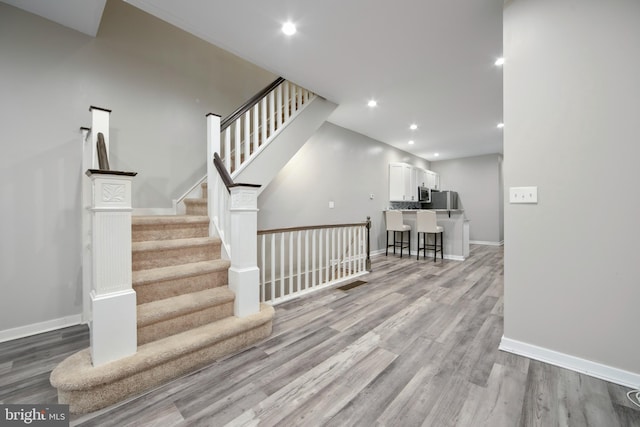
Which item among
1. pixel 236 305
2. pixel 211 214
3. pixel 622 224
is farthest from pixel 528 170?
pixel 211 214

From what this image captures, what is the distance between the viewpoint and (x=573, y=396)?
1438mm

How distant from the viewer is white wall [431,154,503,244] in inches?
294

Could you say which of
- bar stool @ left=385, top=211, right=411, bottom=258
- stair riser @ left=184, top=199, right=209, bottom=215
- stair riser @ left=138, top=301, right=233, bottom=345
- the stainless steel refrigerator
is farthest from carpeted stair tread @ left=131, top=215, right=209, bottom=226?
the stainless steel refrigerator

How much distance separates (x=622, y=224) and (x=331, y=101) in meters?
3.43

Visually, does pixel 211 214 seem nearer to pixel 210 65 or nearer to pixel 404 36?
pixel 210 65

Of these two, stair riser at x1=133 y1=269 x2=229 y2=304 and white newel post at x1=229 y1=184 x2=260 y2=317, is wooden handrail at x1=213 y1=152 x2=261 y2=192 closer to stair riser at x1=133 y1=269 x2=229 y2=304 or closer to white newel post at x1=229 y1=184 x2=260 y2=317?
white newel post at x1=229 y1=184 x2=260 y2=317

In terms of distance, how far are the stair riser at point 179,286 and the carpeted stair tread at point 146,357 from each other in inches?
13.6

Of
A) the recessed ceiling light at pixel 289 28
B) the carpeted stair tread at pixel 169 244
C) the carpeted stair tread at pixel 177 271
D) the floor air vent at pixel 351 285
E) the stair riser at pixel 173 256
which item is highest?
the recessed ceiling light at pixel 289 28

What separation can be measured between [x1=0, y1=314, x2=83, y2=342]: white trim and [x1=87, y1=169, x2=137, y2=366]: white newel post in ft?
4.60

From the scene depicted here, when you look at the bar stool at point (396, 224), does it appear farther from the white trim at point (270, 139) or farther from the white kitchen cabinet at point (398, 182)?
the white trim at point (270, 139)

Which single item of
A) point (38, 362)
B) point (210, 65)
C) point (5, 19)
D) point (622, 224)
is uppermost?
point (210, 65)

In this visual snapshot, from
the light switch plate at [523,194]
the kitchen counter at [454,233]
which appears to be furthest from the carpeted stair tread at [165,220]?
the kitchen counter at [454,233]

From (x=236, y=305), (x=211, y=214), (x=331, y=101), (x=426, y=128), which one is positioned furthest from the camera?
(x=426, y=128)

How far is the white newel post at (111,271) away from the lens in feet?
4.91
